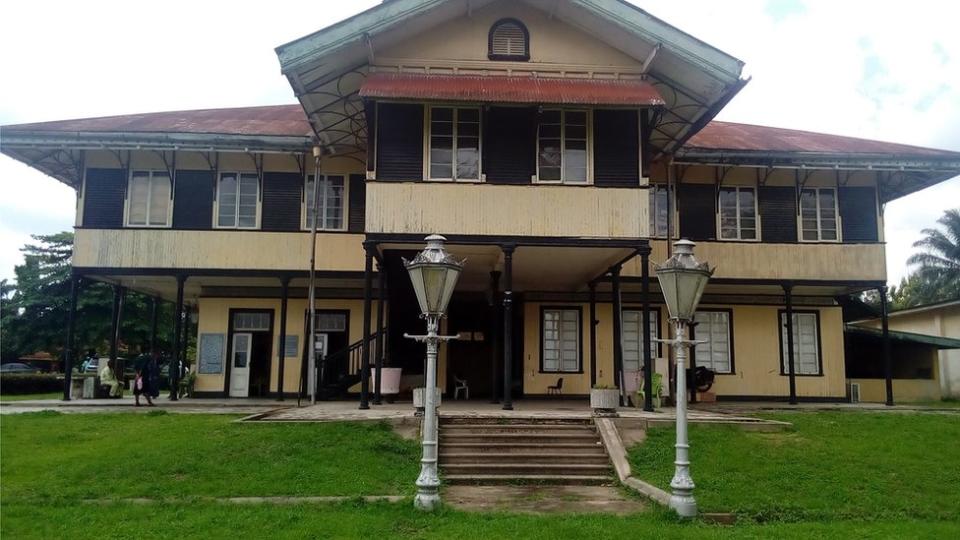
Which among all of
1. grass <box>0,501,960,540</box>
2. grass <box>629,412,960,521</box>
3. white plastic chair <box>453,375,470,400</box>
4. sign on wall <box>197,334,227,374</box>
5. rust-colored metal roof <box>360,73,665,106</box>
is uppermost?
rust-colored metal roof <box>360,73,665,106</box>

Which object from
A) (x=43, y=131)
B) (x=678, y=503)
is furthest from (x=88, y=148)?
(x=678, y=503)

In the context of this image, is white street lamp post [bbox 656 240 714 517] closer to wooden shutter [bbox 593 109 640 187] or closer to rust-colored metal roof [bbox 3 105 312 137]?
wooden shutter [bbox 593 109 640 187]

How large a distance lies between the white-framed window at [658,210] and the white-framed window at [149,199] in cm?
1247

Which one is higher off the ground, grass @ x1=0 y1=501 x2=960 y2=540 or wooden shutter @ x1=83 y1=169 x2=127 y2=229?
wooden shutter @ x1=83 y1=169 x2=127 y2=229

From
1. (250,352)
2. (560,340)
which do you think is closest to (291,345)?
(250,352)

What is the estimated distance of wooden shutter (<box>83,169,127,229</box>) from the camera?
60.8 feet

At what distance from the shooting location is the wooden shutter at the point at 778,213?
19.5 metres

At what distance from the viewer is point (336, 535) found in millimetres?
7379

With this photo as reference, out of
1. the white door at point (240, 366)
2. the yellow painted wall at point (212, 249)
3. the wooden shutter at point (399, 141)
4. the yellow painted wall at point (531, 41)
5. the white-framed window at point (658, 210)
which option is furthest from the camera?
the white door at point (240, 366)

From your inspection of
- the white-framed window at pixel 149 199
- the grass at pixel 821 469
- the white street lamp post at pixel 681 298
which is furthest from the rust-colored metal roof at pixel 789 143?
the white-framed window at pixel 149 199

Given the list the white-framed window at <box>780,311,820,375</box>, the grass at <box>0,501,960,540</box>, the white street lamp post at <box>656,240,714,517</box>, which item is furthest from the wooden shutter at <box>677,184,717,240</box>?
the grass at <box>0,501,960,540</box>

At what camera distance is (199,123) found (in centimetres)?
1953

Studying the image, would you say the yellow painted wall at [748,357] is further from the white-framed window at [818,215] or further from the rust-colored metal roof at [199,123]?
the rust-colored metal roof at [199,123]

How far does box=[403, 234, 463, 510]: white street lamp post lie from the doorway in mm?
12119
